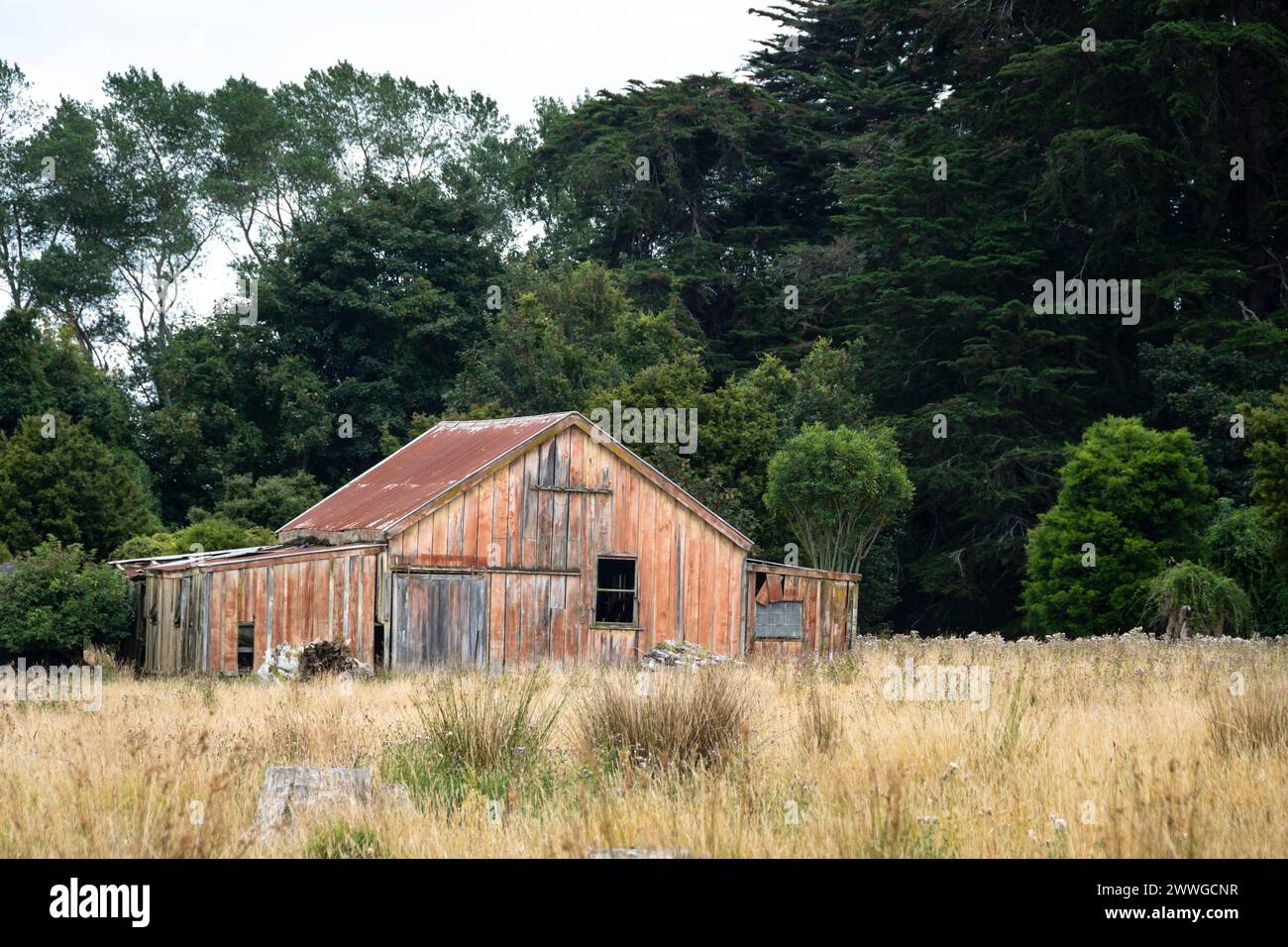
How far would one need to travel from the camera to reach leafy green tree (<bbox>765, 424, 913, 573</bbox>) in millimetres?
34281

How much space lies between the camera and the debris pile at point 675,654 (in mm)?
25172

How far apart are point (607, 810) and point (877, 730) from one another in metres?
3.37

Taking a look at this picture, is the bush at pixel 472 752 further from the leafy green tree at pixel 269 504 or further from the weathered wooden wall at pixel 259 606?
the leafy green tree at pixel 269 504

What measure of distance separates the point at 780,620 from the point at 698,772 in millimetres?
18639

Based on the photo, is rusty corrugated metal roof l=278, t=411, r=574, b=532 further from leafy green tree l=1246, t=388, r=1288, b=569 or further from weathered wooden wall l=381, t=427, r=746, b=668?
leafy green tree l=1246, t=388, r=1288, b=569

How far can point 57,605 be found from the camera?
24.0 m

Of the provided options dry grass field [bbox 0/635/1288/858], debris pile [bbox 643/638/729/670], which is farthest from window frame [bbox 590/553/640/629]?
dry grass field [bbox 0/635/1288/858]

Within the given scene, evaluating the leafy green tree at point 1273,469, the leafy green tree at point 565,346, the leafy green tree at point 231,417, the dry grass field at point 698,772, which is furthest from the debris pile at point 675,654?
the leafy green tree at point 231,417

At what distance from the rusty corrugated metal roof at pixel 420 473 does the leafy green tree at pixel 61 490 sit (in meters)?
11.4

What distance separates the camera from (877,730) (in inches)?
415

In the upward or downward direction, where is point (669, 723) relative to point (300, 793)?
upward

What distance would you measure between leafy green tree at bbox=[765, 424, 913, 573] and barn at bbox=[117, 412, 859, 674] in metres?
6.40

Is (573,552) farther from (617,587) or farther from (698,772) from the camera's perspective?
(698,772)

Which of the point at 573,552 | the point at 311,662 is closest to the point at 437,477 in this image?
the point at 573,552
